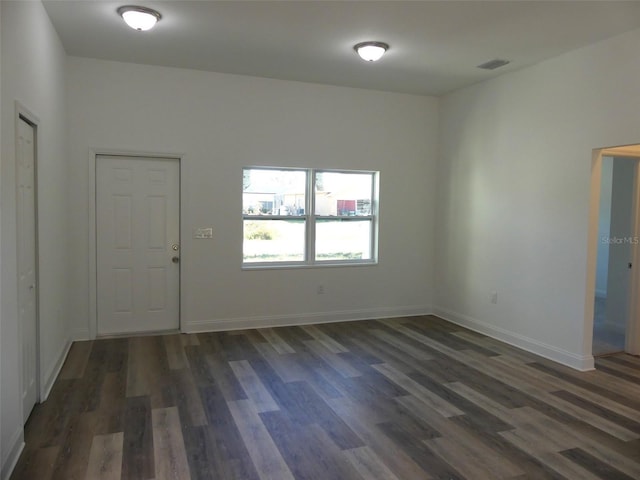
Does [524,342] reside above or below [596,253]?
below

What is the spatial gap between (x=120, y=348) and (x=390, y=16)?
13.1 feet

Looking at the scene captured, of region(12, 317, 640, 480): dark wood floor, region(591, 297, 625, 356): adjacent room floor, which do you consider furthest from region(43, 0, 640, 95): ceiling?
region(591, 297, 625, 356): adjacent room floor

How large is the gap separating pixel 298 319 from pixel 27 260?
10.9 ft

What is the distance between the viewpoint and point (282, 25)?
12.8ft

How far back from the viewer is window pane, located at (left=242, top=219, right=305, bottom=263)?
575 centimetres

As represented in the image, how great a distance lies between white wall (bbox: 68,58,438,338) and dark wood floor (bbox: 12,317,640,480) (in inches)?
32.2

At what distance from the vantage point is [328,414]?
3.40m

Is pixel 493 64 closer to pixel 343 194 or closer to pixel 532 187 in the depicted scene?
pixel 532 187

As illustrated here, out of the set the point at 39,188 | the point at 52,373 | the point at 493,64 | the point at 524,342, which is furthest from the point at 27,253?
the point at 524,342

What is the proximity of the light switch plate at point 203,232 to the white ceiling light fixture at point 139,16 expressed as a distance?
225cm

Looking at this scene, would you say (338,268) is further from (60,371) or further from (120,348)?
(60,371)

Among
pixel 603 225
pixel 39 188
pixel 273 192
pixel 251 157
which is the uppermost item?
pixel 251 157

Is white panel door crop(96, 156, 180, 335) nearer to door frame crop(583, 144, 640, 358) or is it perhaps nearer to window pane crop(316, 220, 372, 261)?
window pane crop(316, 220, 372, 261)

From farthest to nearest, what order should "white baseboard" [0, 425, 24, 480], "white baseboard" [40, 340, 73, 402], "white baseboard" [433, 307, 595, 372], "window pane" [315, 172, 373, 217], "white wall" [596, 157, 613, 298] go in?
"white wall" [596, 157, 613, 298] → "window pane" [315, 172, 373, 217] → "white baseboard" [433, 307, 595, 372] → "white baseboard" [40, 340, 73, 402] → "white baseboard" [0, 425, 24, 480]
